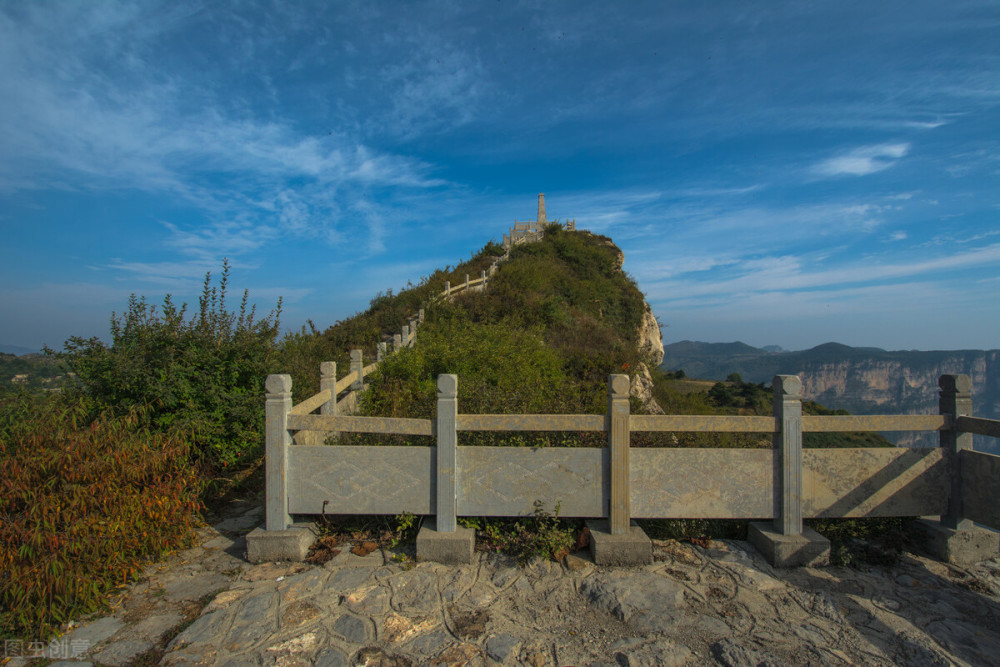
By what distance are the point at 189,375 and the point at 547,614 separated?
15.5 ft

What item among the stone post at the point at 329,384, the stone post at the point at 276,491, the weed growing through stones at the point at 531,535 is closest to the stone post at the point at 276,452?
the stone post at the point at 276,491

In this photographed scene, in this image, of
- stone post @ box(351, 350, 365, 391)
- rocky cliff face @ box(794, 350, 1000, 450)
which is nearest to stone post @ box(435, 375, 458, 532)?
stone post @ box(351, 350, 365, 391)

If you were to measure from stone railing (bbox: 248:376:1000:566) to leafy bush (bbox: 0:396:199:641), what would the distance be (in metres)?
0.85

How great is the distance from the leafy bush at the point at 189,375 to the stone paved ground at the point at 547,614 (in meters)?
1.59

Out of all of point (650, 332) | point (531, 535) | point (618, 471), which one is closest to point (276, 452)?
point (531, 535)

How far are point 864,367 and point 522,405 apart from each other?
10427 cm

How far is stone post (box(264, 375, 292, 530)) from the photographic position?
13.6ft

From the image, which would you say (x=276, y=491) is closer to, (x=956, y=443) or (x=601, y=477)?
(x=601, y=477)

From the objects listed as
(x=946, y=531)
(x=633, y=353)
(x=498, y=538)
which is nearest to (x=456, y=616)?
(x=498, y=538)

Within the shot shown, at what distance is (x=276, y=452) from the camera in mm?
4156

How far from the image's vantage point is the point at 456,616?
132 inches

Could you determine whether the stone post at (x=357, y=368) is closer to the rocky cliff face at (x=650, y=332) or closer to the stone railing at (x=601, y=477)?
the stone railing at (x=601, y=477)

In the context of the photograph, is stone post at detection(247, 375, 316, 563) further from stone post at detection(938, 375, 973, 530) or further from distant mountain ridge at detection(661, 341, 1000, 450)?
distant mountain ridge at detection(661, 341, 1000, 450)

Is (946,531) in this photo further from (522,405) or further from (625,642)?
(522,405)
